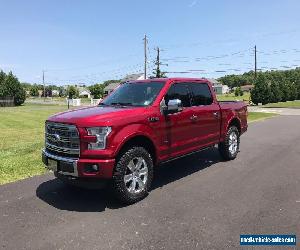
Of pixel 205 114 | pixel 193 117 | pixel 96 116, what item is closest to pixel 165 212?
pixel 96 116

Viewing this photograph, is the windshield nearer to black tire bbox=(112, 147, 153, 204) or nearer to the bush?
black tire bbox=(112, 147, 153, 204)

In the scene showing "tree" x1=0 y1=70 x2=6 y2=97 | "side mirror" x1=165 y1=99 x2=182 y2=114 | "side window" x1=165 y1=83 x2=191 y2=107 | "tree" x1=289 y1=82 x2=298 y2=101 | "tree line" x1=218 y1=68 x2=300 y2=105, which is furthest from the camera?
"tree" x1=0 y1=70 x2=6 y2=97

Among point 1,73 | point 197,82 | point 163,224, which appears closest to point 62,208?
point 163,224

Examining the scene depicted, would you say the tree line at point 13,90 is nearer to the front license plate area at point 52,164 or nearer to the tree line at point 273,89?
the tree line at point 273,89

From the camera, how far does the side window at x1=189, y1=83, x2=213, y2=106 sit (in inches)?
293

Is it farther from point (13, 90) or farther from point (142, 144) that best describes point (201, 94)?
point (13, 90)

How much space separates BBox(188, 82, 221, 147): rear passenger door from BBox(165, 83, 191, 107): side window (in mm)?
172

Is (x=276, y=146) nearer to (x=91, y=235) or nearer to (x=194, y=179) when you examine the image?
(x=194, y=179)

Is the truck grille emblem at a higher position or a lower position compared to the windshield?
lower

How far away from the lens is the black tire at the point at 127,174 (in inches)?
214

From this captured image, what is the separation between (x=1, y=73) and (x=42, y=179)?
62.2 metres

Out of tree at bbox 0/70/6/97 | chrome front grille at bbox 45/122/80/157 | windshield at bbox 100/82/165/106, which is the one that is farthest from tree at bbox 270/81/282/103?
chrome front grille at bbox 45/122/80/157

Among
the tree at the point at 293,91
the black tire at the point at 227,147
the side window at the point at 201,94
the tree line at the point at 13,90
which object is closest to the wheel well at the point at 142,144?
the side window at the point at 201,94

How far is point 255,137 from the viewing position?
13.2 m
